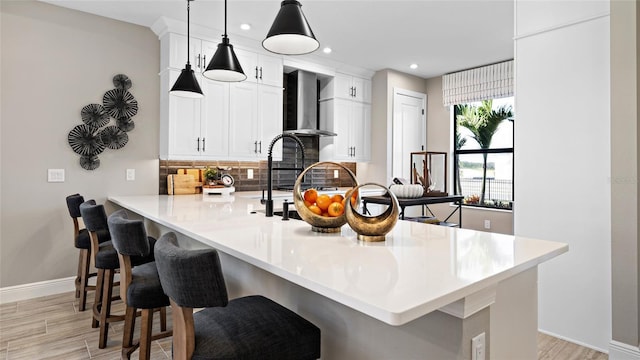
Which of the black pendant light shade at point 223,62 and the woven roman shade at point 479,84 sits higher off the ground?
the woven roman shade at point 479,84

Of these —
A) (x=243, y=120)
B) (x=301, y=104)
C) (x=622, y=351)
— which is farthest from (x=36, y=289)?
(x=622, y=351)

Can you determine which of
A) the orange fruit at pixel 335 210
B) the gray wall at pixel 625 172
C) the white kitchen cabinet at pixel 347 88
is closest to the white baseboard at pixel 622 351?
the gray wall at pixel 625 172

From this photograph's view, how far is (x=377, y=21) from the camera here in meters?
3.83

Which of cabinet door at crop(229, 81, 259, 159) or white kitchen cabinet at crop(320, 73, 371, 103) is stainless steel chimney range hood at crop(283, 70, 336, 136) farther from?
cabinet door at crop(229, 81, 259, 159)

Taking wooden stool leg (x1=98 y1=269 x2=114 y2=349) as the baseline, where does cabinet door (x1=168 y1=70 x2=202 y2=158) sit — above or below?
above

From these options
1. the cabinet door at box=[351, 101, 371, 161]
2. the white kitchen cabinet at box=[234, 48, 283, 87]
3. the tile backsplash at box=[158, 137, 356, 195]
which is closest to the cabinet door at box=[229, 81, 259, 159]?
the white kitchen cabinet at box=[234, 48, 283, 87]

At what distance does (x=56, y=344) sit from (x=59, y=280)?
1192 mm

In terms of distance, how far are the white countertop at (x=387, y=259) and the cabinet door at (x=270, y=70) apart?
2874mm

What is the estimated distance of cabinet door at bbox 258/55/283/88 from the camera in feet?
14.5

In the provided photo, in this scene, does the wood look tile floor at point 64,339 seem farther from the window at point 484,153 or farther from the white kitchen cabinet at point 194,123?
the window at point 484,153

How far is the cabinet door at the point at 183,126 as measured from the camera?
12.4 ft

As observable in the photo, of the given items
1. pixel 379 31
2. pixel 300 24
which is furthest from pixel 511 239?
pixel 379 31

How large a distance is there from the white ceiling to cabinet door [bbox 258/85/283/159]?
Result: 0.62 metres

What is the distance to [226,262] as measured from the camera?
7.18ft
